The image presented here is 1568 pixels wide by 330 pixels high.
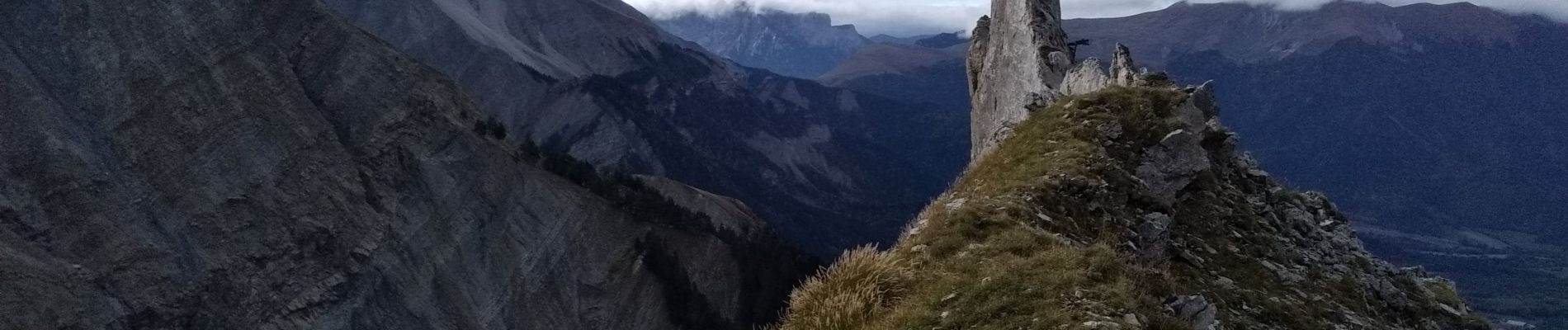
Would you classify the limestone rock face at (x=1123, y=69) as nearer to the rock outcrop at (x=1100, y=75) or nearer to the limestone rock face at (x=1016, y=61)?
the rock outcrop at (x=1100, y=75)

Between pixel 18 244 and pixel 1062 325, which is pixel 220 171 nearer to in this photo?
pixel 18 244

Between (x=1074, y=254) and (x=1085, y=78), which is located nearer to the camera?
(x=1074, y=254)

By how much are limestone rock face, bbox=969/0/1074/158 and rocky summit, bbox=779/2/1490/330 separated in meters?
6.48

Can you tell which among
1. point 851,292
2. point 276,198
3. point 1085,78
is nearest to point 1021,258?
point 851,292

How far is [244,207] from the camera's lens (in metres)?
64.0

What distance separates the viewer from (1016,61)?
3067 centimetres

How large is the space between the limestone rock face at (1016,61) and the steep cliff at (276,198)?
52.1 meters

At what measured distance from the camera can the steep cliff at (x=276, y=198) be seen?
58.0 meters

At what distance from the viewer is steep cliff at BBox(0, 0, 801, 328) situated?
190ft

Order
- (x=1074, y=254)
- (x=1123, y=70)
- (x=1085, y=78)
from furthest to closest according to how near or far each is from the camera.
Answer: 1. (x=1085, y=78)
2. (x=1123, y=70)
3. (x=1074, y=254)

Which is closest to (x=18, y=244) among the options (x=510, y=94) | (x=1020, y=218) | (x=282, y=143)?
(x=282, y=143)

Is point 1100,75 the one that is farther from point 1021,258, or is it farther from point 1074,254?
point 1021,258

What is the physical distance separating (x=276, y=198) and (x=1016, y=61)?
58075 millimetres

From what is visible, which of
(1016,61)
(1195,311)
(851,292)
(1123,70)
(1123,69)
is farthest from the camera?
(1016,61)
